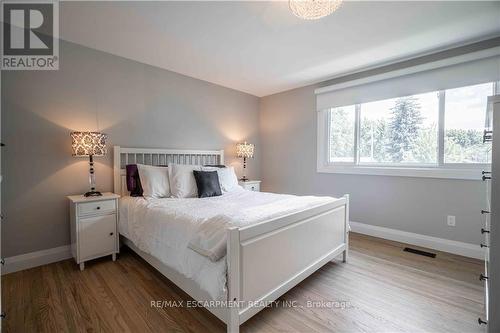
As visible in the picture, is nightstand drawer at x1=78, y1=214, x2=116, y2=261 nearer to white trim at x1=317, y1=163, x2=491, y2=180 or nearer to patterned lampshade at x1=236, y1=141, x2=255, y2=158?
patterned lampshade at x1=236, y1=141, x2=255, y2=158

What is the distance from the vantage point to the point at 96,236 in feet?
7.65

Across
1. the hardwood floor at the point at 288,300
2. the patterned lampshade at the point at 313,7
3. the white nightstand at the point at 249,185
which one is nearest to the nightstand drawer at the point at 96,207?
the hardwood floor at the point at 288,300

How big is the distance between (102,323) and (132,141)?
6.76 ft

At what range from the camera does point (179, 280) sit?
1777 millimetres

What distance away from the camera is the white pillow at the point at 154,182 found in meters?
2.60

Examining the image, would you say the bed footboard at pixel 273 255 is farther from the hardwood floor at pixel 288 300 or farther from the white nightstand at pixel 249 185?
the white nightstand at pixel 249 185

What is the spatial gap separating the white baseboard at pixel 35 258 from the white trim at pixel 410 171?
3.58 m

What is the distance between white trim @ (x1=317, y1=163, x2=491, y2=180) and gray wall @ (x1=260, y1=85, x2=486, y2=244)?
64mm

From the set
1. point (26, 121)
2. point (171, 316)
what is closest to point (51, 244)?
point (26, 121)

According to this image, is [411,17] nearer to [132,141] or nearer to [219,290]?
[219,290]

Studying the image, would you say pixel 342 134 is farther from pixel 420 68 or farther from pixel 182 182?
pixel 182 182

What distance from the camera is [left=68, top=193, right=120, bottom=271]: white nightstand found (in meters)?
2.22

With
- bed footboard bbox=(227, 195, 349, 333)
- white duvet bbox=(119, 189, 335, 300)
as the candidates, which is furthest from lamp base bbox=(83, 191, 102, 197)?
bed footboard bbox=(227, 195, 349, 333)


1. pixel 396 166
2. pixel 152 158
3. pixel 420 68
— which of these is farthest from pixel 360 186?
pixel 152 158
